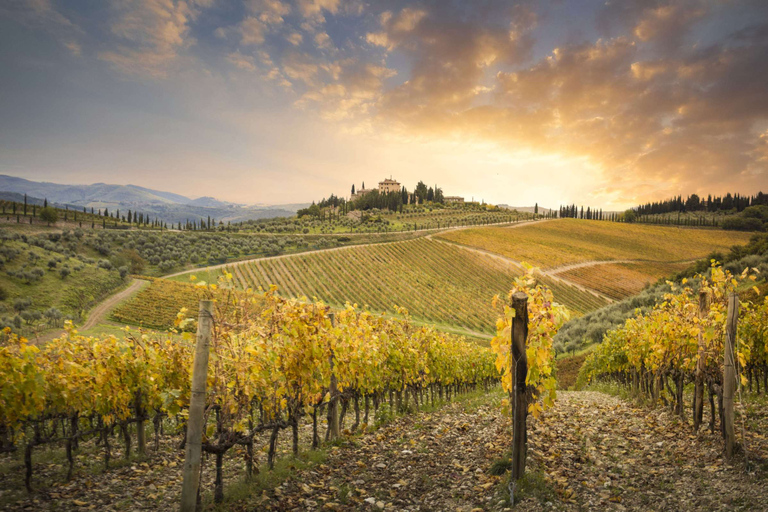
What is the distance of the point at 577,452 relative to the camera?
677 centimetres

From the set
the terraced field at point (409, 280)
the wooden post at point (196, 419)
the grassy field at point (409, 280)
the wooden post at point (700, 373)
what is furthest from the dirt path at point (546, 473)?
the terraced field at point (409, 280)

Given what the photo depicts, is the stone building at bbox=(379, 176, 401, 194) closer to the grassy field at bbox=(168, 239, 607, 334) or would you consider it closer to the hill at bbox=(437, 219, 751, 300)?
the hill at bbox=(437, 219, 751, 300)

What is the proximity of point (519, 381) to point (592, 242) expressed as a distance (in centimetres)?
10004

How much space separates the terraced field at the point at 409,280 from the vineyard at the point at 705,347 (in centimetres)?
3395

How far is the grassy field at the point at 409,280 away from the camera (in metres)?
48.4

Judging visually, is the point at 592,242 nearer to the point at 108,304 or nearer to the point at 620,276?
the point at 620,276

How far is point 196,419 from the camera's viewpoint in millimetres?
4570

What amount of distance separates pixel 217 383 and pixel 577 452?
6.91 m

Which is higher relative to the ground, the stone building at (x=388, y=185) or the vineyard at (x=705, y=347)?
the stone building at (x=388, y=185)

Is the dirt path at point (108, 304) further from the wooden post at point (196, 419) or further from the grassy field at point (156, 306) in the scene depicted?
the wooden post at point (196, 419)

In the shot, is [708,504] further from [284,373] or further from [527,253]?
[527,253]

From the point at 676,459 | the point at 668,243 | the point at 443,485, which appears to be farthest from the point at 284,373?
the point at 668,243

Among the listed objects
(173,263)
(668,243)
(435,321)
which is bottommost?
(435,321)

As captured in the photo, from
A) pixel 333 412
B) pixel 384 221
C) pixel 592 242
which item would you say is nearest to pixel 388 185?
pixel 384 221
